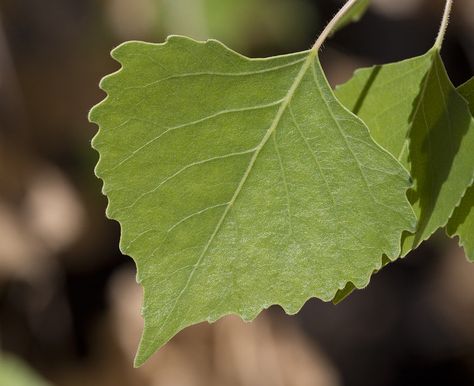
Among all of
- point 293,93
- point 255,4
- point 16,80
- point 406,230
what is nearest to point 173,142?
point 293,93

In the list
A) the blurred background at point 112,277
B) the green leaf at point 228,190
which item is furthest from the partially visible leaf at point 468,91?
the blurred background at point 112,277

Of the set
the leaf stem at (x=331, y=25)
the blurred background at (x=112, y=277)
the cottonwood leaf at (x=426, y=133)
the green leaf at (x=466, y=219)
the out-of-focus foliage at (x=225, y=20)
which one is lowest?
the blurred background at (x=112, y=277)

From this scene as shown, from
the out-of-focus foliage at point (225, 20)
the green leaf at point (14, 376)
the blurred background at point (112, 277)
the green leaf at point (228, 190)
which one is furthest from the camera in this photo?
the blurred background at point (112, 277)

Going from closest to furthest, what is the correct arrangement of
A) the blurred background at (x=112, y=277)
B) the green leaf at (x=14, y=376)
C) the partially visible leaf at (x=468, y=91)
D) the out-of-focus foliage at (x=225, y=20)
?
1. the partially visible leaf at (x=468, y=91)
2. the green leaf at (x=14, y=376)
3. the out-of-focus foliage at (x=225, y=20)
4. the blurred background at (x=112, y=277)

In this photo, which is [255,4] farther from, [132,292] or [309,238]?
[309,238]

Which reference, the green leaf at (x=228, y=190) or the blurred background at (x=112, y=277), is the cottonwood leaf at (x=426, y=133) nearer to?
the green leaf at (x=228, y=190)

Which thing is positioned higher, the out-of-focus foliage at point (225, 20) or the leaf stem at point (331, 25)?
the leaf stem at point (331, 25)

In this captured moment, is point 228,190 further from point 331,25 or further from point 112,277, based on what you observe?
point 112,277
